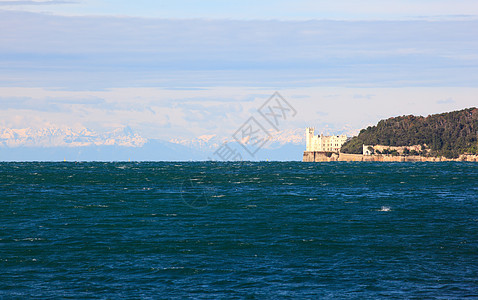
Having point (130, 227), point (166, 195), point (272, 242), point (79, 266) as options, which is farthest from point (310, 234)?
point (166, 195)

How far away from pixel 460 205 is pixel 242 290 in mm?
52906

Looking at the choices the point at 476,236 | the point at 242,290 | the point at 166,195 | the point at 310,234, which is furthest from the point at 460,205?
the point at 242,290

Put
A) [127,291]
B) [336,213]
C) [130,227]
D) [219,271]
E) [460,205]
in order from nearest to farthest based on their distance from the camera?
[127,291] → [219,271] → [130,227] → [336,213] → [460,205]

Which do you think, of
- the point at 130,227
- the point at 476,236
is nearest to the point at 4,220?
the point at 130,227

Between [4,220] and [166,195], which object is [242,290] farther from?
[166,195]

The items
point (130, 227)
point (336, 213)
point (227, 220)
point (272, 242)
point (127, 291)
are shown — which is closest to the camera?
point (127, 291)

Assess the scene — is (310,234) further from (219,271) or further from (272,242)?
(219,271)

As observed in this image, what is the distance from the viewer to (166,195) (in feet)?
324

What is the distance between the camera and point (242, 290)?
1281 inches

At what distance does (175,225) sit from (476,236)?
26.9 meters

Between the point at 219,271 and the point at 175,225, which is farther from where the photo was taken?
the point at 175,225

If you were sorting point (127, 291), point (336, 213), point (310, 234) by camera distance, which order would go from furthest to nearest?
1. point (336, 213)
2. point (310, 234)
3. point (127, 291)

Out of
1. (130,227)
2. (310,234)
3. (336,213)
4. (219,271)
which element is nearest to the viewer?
(219,271)

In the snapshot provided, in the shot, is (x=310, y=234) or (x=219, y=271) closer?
(x=219, y=271)
